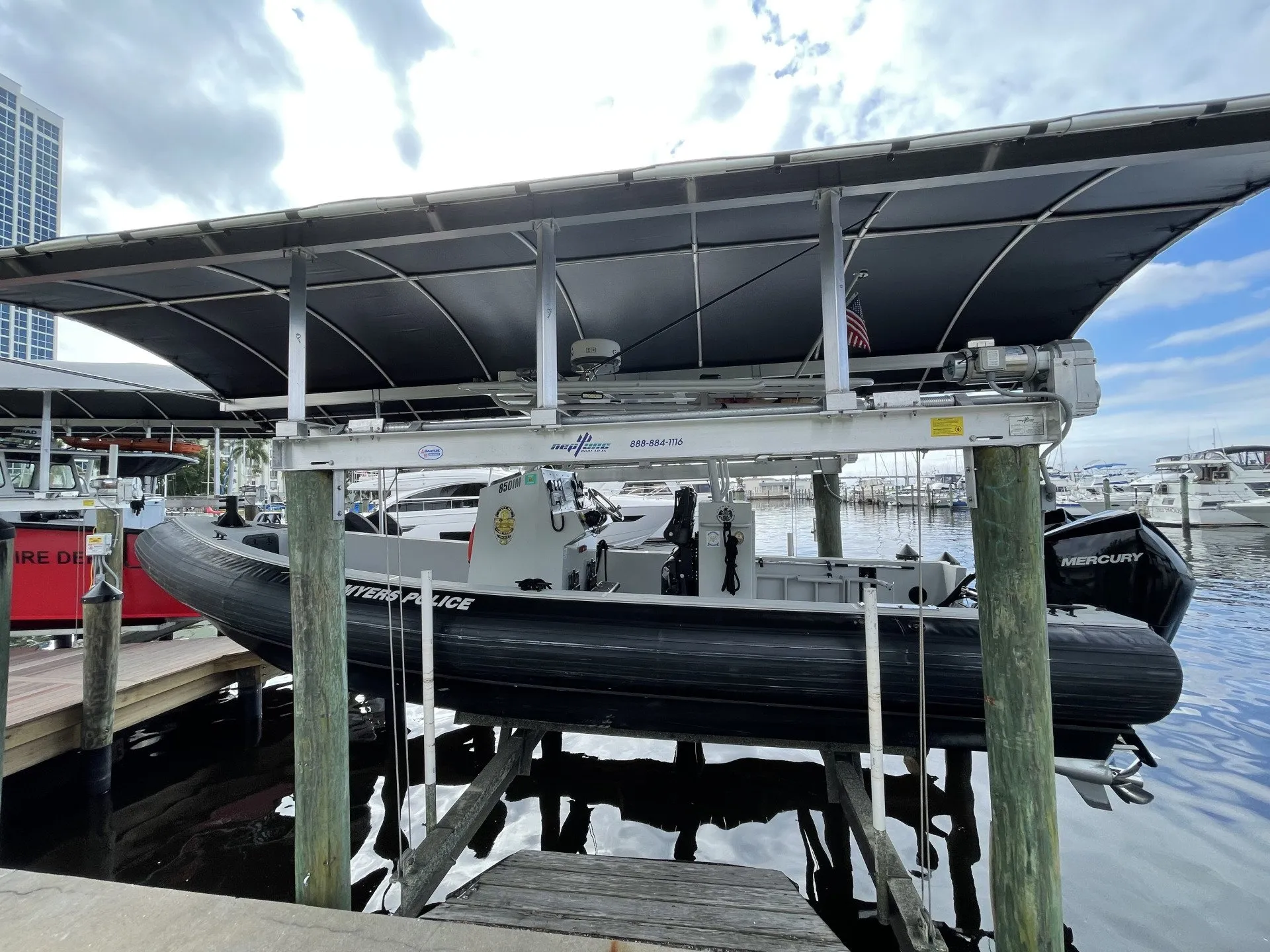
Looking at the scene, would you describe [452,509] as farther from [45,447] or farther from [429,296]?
[429,296]

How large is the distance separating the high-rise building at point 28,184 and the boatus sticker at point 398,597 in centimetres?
6633

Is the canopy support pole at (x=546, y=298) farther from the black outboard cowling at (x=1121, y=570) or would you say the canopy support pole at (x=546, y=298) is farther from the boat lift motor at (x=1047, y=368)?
the black outboard cowling at (x=1121, y=570)

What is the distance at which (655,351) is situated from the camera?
4.83 metres

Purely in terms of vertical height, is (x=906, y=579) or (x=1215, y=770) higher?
(x=906, y=579)

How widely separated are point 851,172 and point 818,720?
3081mm

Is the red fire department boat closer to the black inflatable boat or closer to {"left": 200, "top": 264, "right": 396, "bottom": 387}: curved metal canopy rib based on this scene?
the black inflatable boat

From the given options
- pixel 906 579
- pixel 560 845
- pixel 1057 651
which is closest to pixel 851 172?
pixel 1057 651

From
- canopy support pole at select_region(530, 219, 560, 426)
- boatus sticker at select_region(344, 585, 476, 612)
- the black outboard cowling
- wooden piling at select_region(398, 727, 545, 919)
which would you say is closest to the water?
wooden piling at select_region(398, 727, 545, 919)

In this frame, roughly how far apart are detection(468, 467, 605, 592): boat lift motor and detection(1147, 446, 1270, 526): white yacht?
31251 mm

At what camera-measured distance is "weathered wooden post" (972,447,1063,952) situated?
235cm

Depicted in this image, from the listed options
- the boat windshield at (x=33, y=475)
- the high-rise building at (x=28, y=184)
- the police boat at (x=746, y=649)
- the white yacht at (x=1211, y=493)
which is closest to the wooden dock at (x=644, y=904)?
the police boat at (x=746, y=649)

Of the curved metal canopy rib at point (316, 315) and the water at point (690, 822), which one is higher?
the curved metal canopy rib at point (316, 315)

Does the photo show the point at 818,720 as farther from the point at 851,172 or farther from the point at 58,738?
the point at 58,738

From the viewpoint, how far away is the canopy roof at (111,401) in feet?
27.0
